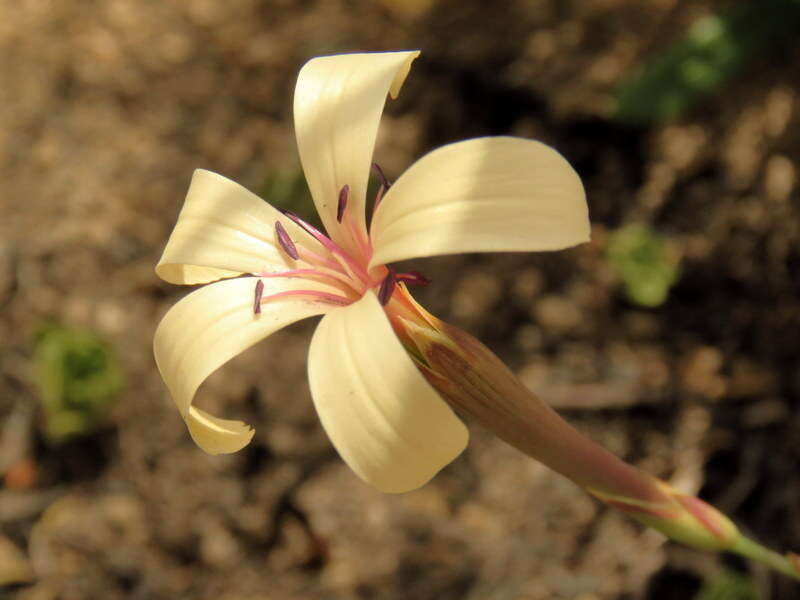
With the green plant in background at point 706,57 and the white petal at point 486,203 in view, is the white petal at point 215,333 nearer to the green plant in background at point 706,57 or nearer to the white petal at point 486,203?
the white petal at point 486,203

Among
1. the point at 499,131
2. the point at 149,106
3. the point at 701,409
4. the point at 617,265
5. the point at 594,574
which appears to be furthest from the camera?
the point at 149,106

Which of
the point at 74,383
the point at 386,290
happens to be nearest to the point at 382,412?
the point at 386,290

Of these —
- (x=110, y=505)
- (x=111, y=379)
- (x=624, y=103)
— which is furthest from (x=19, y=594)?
(x=624, y=103)

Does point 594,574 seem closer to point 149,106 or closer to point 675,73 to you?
point 675,73

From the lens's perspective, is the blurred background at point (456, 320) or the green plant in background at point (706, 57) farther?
the green plant in background at point (706, 57)

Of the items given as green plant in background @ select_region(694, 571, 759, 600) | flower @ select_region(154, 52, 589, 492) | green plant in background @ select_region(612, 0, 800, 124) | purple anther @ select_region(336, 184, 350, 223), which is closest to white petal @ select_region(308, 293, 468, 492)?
flower @ select_region(154, 52, 589, 492)

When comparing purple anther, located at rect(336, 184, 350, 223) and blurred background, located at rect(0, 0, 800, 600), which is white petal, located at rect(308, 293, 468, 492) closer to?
purple anther, located at rect(336, 184, 350, 223)

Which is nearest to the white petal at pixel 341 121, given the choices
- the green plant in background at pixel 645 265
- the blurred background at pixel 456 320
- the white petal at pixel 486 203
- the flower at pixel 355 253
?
the flower at pixel 355 253
